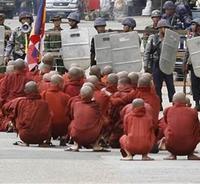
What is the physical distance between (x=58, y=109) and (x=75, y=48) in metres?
5.98

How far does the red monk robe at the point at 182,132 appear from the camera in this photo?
57.6 ft

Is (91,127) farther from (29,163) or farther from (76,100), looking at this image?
(29,163)

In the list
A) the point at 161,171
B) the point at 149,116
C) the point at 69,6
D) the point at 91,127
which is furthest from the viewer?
the point at 69,6

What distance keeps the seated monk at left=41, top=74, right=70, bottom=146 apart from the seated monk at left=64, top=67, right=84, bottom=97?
37cm

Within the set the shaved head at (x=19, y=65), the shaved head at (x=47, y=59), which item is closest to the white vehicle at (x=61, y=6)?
the shaved head at (x=47, y=59)

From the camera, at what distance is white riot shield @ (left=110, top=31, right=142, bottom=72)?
24.8m

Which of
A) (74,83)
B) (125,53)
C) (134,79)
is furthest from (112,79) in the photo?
(125,53)

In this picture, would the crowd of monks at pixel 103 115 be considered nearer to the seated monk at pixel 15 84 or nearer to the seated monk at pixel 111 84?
the seated monk at pixel 111 84

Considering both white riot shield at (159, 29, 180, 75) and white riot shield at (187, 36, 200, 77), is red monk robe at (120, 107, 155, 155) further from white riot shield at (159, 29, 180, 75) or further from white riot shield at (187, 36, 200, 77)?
white riot shield at (159, 29, 180, 75)

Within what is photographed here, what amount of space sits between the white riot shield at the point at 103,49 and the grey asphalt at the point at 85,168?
6.20m

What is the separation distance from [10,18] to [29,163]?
4205cm

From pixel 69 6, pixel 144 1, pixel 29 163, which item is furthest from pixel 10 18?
pixel 29 163

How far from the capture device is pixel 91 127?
61.6ft

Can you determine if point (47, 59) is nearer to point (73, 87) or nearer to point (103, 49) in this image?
point (73, 87)
